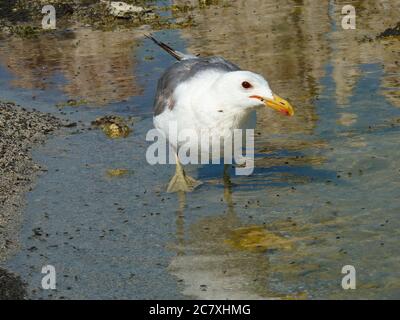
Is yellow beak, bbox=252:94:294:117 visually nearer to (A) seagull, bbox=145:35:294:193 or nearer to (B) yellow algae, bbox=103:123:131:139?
(A) seagull, bbox=145:35:294:193

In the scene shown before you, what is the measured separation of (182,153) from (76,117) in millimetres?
4331

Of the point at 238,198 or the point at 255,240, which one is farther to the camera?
the point at 238,198

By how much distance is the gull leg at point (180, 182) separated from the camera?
9.50m

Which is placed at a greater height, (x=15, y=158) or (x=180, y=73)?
(x=180, y=73)

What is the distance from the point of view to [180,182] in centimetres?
953

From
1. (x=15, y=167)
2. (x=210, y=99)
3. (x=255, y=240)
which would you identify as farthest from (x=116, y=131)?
(x=255, y=240)

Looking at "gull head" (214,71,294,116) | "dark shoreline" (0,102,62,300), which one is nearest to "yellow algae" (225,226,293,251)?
"gull head" (214,71,294,116)

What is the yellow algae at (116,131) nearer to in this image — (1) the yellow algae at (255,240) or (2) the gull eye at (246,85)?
(1) the yellow algae at (255,240)

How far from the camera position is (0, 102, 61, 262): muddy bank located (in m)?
8.69

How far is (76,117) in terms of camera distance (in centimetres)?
1313

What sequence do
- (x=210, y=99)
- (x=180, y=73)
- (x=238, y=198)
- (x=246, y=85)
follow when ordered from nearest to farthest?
(x=246, y=85), (x=210, y=99), (x=180, y=73), (x=238, y=198)

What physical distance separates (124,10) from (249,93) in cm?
1489

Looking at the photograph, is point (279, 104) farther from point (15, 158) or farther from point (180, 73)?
point (15, 158)

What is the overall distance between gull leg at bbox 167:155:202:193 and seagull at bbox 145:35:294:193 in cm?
4
